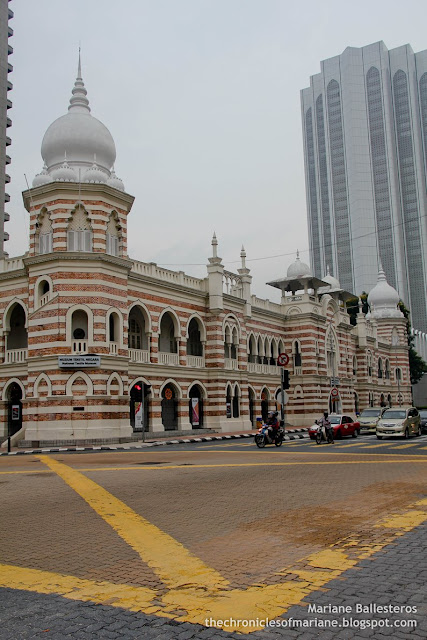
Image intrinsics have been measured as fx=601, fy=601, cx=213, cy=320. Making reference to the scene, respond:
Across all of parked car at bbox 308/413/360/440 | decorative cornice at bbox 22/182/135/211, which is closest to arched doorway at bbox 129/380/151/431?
parked car at bbox 308/413/360/440

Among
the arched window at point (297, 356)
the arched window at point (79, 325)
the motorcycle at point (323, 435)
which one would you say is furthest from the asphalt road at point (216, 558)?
the arched window at point (297, 356)

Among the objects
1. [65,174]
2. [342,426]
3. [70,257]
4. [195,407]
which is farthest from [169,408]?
[65,174]

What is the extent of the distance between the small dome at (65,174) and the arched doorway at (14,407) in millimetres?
11651

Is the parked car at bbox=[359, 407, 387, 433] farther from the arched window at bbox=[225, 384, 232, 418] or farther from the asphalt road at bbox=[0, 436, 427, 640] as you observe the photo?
the asphalt road at bbox=[0, 436, 427, 640]

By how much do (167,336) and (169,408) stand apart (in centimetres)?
479

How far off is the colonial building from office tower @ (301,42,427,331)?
75732 millimetres

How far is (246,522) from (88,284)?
23330mm

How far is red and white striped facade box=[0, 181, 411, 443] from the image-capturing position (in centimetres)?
2981

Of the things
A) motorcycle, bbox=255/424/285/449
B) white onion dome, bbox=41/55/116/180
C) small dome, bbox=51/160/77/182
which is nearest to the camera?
motorcycle, bbox=255/424/285/449

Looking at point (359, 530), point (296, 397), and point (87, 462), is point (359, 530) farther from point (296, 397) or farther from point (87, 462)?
point (296, 397)

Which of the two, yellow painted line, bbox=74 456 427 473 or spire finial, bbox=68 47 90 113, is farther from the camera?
spire finial, bbox=68 47 90 113

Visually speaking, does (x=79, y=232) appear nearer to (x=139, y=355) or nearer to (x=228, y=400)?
(x=139, y=355)

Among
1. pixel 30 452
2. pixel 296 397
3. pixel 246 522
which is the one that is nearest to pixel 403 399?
pixel 296 397

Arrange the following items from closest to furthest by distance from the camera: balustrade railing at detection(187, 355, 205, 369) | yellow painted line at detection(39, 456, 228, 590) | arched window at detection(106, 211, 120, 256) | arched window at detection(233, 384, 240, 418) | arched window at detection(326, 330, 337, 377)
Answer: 1. yellow painted line at detection(39, 456, 228, 590)
2. arched window at detection(106, 211, 120, 256)
3. balustrade railing at detection(187, 355, 205, 369)
4. arched window at detection(233, 384, 240, 418)
5. arched window at detection(326, 330, 337, 377)
